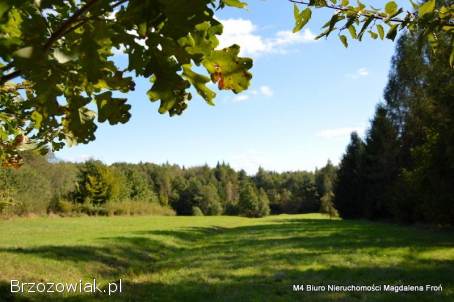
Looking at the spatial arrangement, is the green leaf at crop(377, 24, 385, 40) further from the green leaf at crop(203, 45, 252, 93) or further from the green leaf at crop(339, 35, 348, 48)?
the green leaf at crop(203, 45, 252, 93)

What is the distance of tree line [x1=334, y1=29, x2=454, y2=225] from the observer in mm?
23172

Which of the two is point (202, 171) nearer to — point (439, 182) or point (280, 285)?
point (439, 182)

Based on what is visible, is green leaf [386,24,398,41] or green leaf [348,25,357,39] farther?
green leaf [348,25,357,39]

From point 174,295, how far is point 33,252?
6.15 metres

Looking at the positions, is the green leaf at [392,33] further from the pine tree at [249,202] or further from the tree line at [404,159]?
the pine tree at [249,202]

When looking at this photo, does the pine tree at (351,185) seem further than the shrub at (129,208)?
No

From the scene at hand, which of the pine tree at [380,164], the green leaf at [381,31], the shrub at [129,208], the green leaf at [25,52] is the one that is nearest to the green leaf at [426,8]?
the green leaf at [381,31]

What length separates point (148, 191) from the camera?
287ft

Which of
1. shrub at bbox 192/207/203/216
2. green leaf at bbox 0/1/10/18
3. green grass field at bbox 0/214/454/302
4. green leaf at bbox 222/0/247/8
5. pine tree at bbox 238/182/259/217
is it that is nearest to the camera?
green leaf at bbox 0/1/10/18

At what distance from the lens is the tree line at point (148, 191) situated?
45.6 m

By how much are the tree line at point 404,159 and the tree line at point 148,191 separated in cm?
1532

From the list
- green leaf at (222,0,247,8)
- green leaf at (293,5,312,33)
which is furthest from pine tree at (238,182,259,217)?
green leaf at (222,0,247,8)

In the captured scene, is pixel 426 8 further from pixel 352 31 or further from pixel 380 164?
pixel 380 164

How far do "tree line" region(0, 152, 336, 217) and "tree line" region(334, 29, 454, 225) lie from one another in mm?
15320
